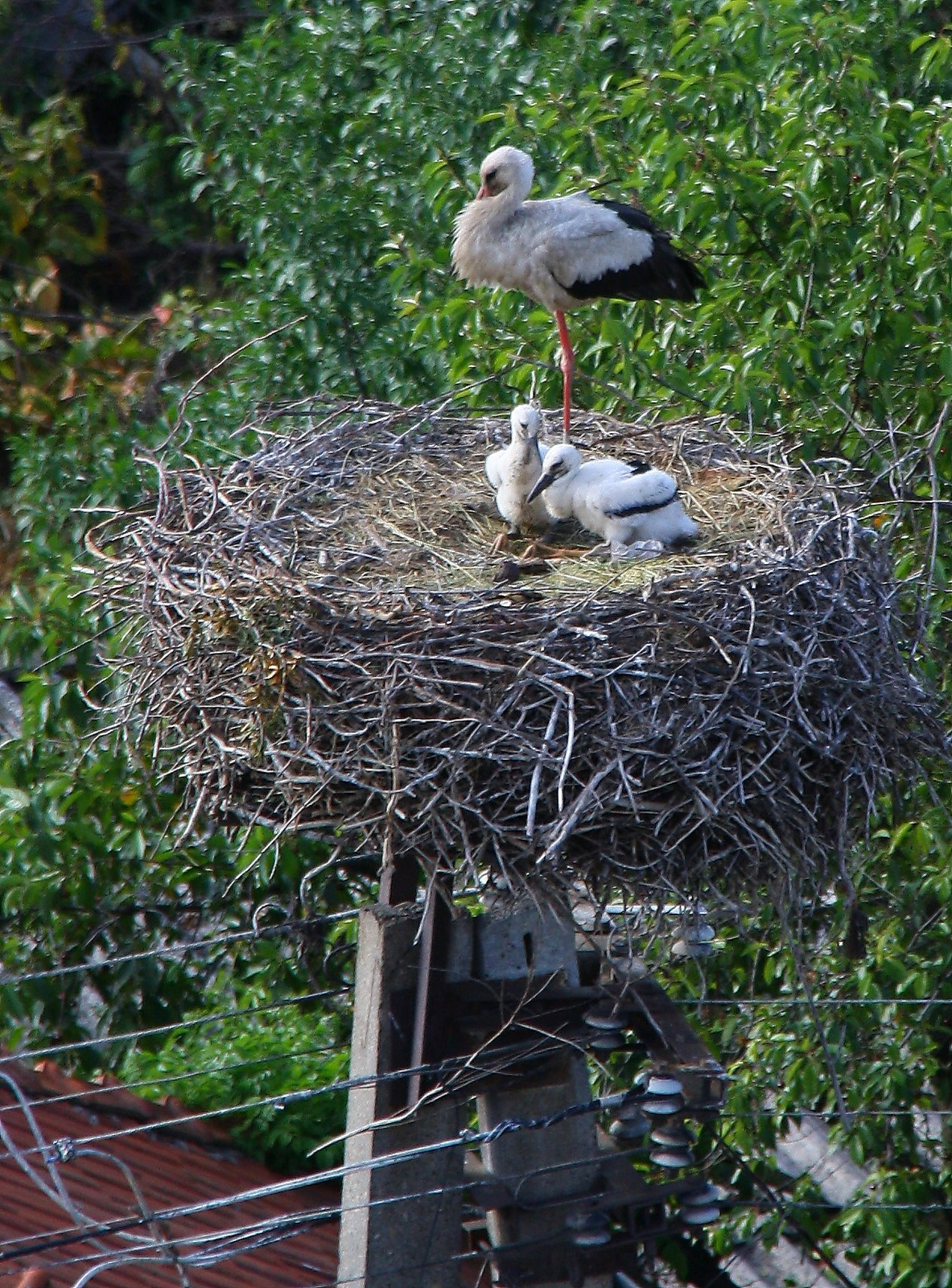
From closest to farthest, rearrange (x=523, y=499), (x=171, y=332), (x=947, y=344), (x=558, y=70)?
(x=523, y=499) < (x=947, y=344) < (x=558, y=70) < (x=171, y=332)

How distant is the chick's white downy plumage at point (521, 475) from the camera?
193 inches

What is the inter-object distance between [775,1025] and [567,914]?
6.66ft

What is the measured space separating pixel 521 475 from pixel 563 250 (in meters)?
0.98

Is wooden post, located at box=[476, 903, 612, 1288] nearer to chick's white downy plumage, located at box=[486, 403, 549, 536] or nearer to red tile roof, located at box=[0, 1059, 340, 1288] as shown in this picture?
red tile roof, located at box=[0, 1059, 340, 1288]

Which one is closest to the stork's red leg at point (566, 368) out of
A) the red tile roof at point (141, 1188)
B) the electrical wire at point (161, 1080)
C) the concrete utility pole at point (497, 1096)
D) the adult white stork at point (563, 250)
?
the adult white stork at point (563, 250)

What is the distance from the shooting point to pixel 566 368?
5.64m

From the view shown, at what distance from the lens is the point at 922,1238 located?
5.48m

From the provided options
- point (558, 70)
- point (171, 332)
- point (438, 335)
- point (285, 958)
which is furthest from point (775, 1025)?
point (171, 332)

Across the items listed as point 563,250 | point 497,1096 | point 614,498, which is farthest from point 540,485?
point 497,1096

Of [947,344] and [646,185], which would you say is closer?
[947,344]

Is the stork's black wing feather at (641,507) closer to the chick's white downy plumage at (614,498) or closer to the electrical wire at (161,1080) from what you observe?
the chick's white downy plumage at (614,498)

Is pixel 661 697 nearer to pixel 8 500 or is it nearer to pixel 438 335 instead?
pixel 438 335

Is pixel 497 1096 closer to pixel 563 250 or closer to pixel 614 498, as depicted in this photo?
pixel 614 498

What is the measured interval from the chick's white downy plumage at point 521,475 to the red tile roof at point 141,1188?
194 centimetres
